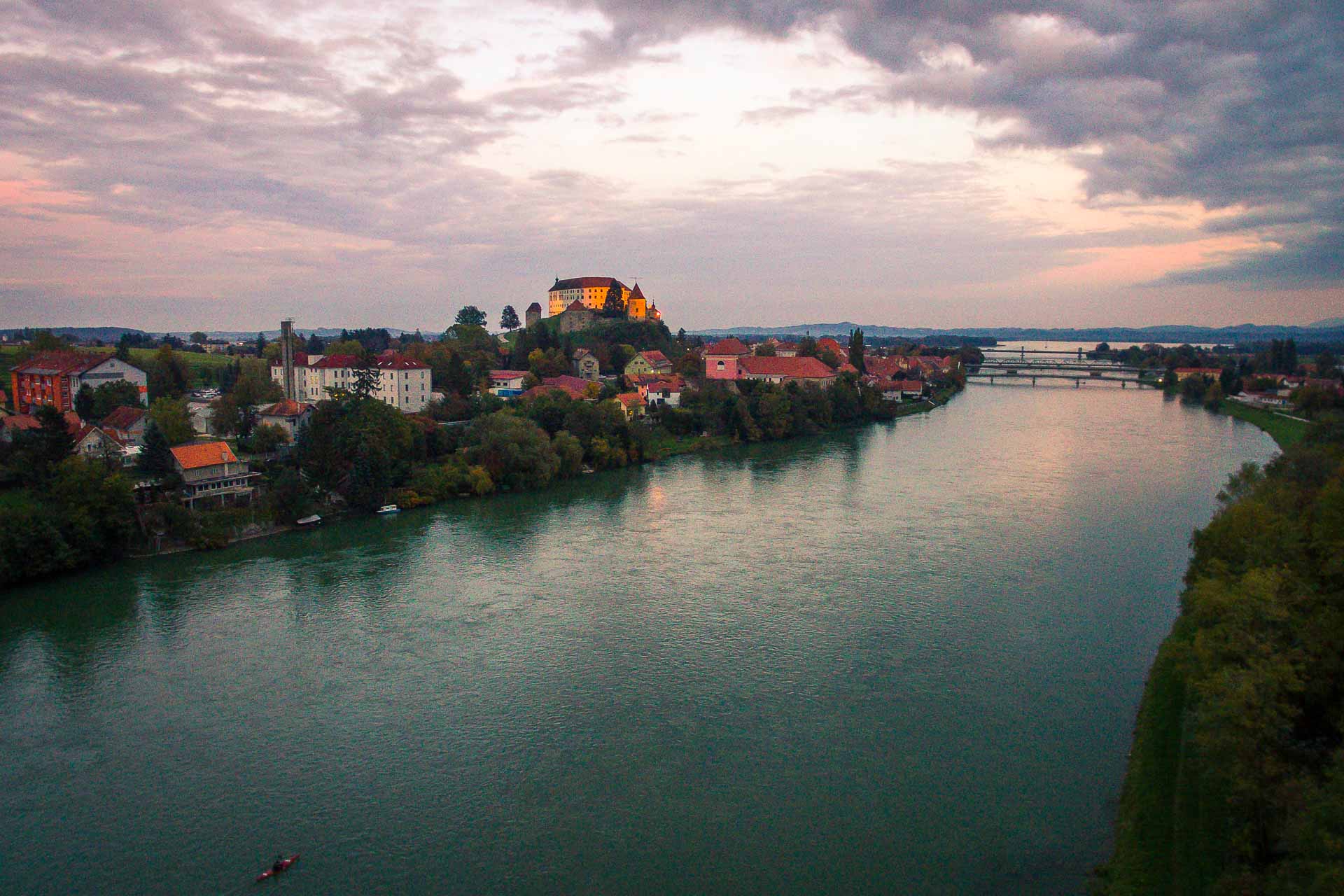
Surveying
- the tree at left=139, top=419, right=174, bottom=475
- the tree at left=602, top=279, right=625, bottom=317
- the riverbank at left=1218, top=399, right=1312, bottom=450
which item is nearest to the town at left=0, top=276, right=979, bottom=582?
the tree at left=139, top=419, right=174, bottom=475

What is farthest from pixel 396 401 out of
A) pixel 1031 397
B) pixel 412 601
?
pixel 1031 397

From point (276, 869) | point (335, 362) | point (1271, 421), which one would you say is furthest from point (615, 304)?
point (276, 869)

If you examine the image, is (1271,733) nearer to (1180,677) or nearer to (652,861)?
(1180,677)

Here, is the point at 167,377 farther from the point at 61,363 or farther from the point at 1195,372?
the point at 1195,372

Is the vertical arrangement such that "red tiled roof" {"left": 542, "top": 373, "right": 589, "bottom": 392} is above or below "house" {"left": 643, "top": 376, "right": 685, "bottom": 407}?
above

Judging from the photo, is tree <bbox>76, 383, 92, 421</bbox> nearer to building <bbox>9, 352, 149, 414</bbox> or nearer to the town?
the town

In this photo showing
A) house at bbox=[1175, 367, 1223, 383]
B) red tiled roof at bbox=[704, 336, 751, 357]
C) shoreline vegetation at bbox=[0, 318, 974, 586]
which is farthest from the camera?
house at bbox=[1175, 367, 1223, 383]

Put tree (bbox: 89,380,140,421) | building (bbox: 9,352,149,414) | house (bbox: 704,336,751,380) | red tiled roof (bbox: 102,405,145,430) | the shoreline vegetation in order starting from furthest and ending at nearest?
house (bbox: 704,336,751,380) → building (bbox: 9,352,149,414) → tree (bbox: 89,380,140,421) → red tiled roof (bbox: 102,405,145,430) → the shoreline vegetation
